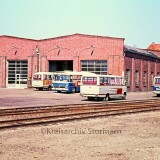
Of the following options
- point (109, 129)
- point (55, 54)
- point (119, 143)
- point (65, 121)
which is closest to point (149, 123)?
point (109, 129)

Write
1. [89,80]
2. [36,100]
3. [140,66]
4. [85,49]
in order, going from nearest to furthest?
[89,80] → [36,100] → [85,49] → [140,66]

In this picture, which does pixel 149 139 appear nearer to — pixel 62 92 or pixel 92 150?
pixel 92 150

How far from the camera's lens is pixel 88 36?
45250 millimetres

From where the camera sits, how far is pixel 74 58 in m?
46.0

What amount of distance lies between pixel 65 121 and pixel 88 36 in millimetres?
31950

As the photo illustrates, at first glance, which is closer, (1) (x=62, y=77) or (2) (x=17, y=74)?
(1) (x=62, y=77)

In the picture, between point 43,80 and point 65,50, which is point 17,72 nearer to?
point 65,50

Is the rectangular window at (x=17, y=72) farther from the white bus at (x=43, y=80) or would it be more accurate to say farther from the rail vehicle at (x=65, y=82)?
the rail vehicle at (x=65, y=82)

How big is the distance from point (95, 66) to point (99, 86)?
19.7 metres

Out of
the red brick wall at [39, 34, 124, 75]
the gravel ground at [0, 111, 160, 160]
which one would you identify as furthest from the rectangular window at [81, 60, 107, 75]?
the gravel ground at [0, 111, 160, 160]

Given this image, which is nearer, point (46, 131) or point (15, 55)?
point (46, 131)

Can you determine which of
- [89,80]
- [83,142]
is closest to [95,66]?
[89,80]

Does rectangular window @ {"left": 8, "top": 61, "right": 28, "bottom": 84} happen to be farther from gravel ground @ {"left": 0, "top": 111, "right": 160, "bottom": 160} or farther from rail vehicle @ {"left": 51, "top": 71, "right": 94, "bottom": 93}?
gravel ground @ {"left": 0, "top": 111, "right": 160, "bottom": 160}

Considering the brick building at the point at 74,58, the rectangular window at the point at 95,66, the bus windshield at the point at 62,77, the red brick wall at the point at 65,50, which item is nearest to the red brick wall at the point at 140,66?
the brick building at the point at 74,58
